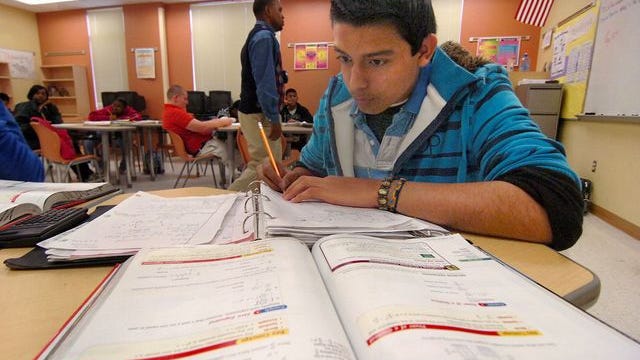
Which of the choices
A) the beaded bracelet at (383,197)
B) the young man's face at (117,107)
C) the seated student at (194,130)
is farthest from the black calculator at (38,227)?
the young man's face at (117,107)

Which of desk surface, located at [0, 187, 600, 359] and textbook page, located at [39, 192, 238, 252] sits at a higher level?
textbook page, located at [39, 192, 238, 252]

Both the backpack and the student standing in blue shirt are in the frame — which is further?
the backpack

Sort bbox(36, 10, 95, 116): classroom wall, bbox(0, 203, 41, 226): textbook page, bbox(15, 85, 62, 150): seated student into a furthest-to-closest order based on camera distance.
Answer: bbox(36, 10, 95, 116): classroom wall
bbox(15, 85, 62, 150): seated student
bbox(0, 203, 41, 226): textbook page

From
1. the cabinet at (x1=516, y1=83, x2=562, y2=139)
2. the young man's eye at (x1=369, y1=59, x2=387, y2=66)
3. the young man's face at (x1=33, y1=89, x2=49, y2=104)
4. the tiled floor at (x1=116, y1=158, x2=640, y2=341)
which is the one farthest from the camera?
the young man's face at (x1=33, y1=89, x2=49, y2=104)

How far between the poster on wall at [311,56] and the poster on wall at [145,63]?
114 inches

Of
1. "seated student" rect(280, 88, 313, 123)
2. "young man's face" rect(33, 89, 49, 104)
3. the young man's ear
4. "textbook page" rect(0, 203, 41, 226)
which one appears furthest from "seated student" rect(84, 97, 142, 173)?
the young man's ear

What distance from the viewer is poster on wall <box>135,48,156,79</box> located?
7.03 m

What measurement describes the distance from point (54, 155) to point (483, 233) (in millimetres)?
4134

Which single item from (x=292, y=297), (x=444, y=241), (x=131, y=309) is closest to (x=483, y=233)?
(x=444, y=241)

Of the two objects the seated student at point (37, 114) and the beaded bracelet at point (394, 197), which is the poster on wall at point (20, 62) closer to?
the seated student at point (37, 114)

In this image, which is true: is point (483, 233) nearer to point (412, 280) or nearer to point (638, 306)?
point (412, 280)

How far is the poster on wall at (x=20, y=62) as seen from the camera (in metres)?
7.18

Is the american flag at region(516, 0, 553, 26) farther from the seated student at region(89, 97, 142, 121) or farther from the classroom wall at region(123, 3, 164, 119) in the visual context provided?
the classroom wall at region(123, 3, 164, 119)

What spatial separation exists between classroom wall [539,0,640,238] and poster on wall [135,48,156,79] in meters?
6.98
